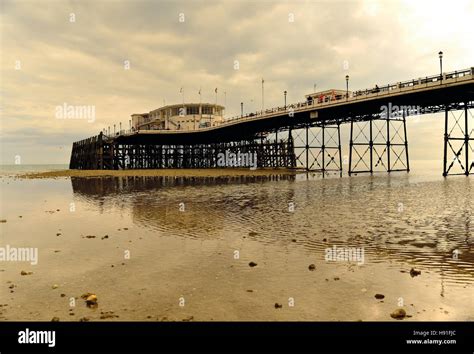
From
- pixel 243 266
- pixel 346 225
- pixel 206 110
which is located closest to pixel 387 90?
pixel 346 225

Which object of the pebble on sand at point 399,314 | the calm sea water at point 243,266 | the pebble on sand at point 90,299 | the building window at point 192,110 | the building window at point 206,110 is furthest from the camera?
the building window at point 206,110

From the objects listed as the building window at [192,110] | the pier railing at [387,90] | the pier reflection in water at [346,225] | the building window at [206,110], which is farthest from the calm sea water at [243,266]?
the building window at [206,110]

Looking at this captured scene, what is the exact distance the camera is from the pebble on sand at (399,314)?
17.4 feet

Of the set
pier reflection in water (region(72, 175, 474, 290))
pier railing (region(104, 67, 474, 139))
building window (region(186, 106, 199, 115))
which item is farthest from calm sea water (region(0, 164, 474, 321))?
building window (region(186, 106, 199, 115))

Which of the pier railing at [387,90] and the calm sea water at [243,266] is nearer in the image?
the calm sea water at [243,266]

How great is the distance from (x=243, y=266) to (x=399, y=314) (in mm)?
3597

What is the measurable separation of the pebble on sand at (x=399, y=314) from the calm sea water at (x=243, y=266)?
0.09m

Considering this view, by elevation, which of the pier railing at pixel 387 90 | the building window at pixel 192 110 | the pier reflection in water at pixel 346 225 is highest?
the building window at pixel 192 110

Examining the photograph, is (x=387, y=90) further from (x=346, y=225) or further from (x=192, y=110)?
(x=192, y=110)

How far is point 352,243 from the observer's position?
1032 centimetres

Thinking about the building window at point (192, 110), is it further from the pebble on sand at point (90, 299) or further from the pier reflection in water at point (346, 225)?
the pebble on sand at point (90, 299)

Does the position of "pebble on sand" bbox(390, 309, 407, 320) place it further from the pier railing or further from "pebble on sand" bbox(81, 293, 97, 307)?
the pier railing

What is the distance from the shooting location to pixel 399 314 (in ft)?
17.6
